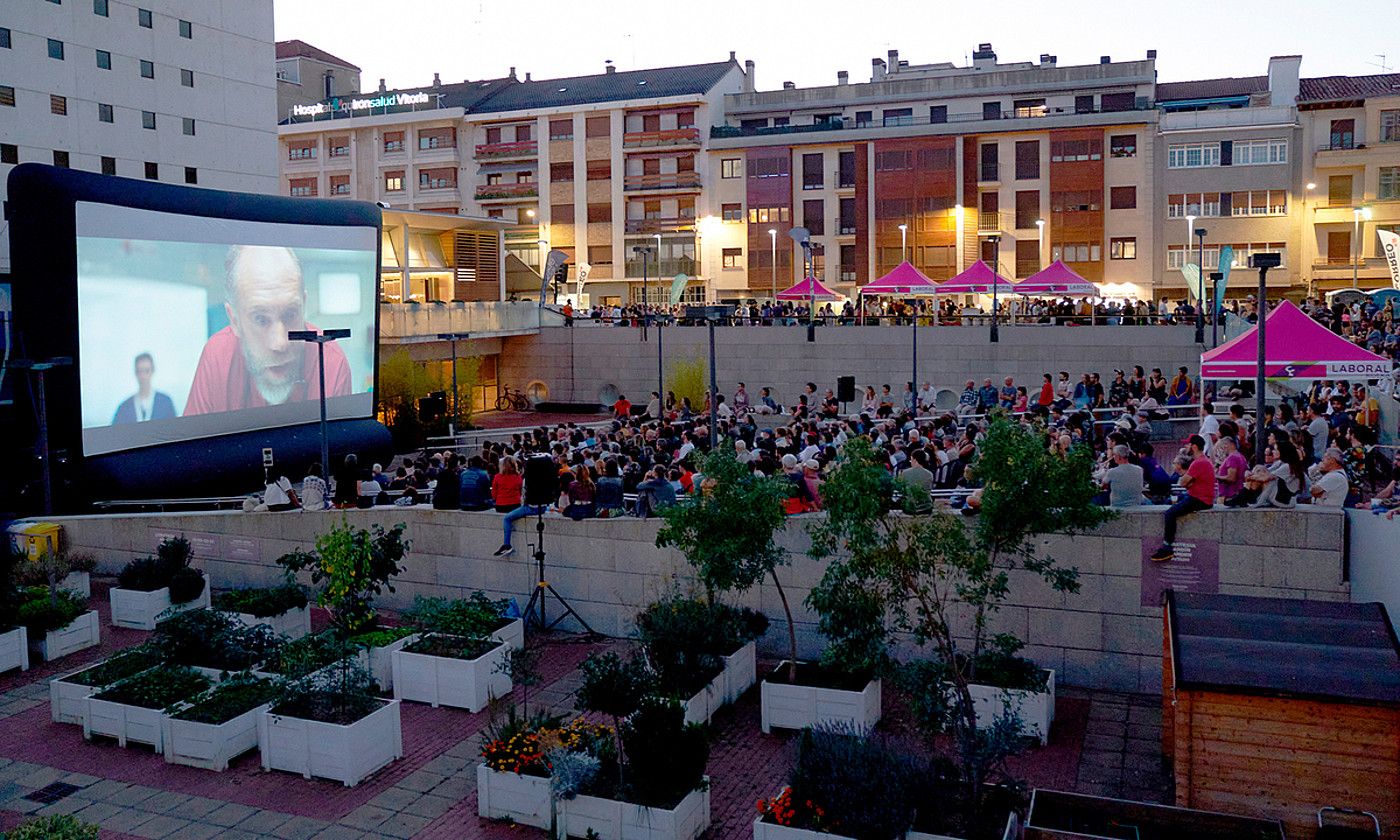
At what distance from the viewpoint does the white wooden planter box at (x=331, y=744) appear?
11031mm

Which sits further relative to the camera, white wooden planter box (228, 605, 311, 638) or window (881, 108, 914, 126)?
window (881, 108, 914, 126)

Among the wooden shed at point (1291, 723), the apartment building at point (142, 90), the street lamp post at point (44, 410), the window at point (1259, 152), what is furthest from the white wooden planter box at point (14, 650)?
the window at point (1259, 152)

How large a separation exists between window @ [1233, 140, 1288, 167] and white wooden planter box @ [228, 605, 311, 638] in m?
45.2

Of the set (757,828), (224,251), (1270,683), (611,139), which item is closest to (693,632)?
(757,828)

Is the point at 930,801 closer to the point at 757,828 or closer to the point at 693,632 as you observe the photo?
the point at 757,828

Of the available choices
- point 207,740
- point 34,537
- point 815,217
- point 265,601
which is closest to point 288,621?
point 265,601

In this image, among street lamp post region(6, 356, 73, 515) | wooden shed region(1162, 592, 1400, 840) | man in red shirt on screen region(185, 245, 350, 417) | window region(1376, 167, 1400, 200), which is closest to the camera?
wooden shed region(1162, 592, 1400, 840)

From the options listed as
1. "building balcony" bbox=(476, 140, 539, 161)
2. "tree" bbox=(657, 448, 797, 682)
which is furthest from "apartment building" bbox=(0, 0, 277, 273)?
"tree" bbox=(657, 448, 797, 682)

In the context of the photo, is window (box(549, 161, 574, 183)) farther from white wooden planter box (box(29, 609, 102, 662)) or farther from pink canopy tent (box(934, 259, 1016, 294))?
white wooden planter box (box(29, 609, 102, 662))

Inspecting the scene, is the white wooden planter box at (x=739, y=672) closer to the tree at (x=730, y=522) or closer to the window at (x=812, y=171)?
the tree at (x=730, y=522)

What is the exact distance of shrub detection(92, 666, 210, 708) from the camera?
40.0ft

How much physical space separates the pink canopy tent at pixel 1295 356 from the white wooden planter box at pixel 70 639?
1520cm

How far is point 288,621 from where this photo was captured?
52.2ft

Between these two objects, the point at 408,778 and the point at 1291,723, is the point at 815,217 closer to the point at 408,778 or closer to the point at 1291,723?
the point at 408,778
